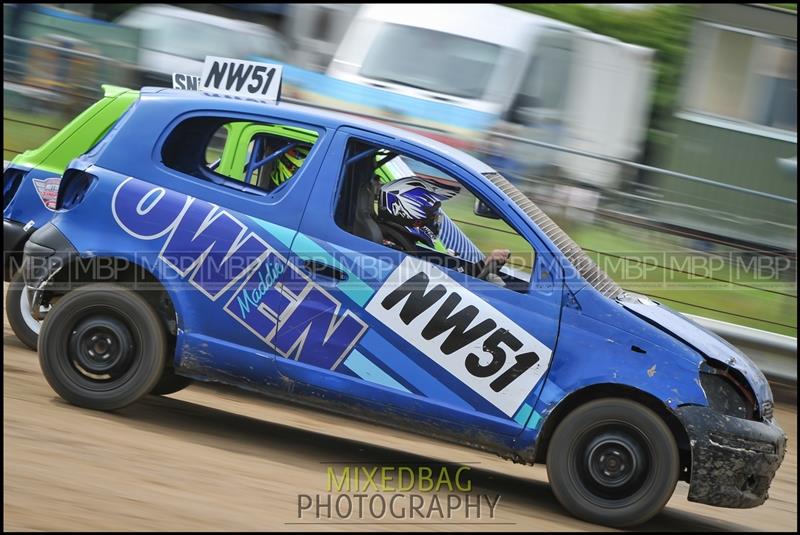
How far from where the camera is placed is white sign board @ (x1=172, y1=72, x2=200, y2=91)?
23.1 ft

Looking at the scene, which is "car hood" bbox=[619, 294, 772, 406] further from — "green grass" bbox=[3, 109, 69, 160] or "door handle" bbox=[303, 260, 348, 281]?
"green grass" bbox=[3, 109, 69, 160]

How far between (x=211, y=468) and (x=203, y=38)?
39.5ft

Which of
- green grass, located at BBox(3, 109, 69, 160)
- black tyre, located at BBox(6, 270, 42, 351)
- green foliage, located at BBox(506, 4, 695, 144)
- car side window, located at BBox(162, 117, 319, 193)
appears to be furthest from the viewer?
green foliage, located at BBox(506, 4, 695, 144)

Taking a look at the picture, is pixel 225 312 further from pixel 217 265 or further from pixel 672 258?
pixel 672 258

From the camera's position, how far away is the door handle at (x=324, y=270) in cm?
593

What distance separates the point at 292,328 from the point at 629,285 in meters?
5.32

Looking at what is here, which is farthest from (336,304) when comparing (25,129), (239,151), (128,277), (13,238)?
(25,129)

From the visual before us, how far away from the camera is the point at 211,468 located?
228 inches

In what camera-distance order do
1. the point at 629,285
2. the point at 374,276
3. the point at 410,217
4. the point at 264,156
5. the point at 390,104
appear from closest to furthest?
1. the point at 374,276
2. the point at 410,217
3. the point at 264,156
4. the point at 629,285
5. the point at 390,104

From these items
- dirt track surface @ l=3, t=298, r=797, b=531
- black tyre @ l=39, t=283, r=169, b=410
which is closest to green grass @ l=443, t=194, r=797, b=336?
dirt track surface @ l=3, t=298, r=797, b=531

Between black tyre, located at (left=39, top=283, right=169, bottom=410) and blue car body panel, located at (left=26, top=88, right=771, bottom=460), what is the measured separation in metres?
0.20

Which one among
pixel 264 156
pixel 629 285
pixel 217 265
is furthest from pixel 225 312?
pixel 629 285

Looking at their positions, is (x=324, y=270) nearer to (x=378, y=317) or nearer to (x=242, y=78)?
(x=378, y=317)

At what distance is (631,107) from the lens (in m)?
15.4
